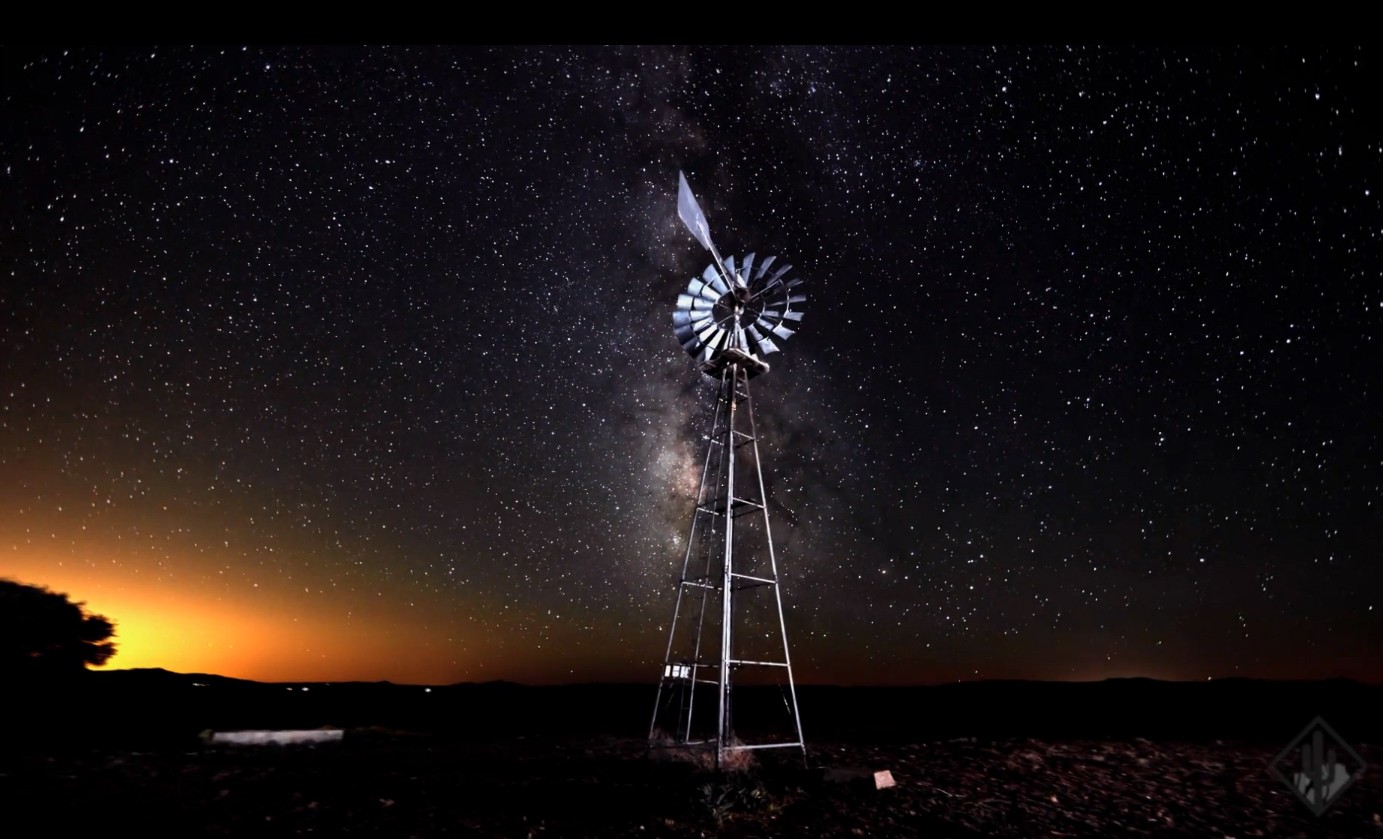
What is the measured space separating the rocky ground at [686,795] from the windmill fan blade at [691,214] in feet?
37.9

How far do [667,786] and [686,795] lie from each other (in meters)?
0.89

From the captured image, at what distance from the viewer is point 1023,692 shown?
4897cm

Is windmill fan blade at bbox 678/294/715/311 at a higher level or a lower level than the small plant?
higher

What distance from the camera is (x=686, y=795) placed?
11516mm

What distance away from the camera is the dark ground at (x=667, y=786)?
34.7 ft

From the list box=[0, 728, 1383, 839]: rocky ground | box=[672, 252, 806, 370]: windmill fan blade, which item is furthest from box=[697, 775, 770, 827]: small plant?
box=[672, 252, 806, 370]: windmill fan blade

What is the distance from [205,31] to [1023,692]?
57656mm

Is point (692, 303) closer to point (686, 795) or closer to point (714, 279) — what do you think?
point (714, 279)

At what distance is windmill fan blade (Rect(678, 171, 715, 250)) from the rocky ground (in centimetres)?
1155

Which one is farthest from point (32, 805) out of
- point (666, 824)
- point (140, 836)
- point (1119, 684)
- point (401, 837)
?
point (1119, 684)

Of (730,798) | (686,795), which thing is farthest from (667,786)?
(730,798)

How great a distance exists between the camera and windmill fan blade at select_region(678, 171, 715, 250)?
16.1 m

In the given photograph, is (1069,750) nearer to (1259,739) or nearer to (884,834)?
(1259,739)

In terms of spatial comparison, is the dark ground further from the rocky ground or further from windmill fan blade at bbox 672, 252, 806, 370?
windmill fan blade at bbox 672, 252, 806, 370
